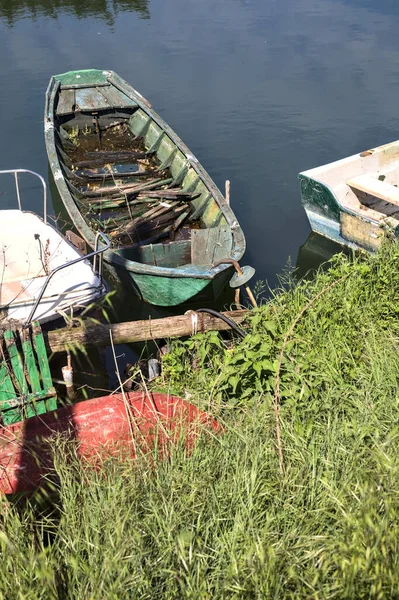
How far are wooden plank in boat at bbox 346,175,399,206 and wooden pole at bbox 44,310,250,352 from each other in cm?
434

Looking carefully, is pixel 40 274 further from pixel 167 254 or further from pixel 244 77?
pixel 244 77

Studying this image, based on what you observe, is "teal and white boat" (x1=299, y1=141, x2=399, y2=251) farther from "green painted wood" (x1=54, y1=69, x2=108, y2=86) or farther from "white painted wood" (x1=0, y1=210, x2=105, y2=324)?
"green painted wood" (x1=54, y1=69, x2=108, y2=86)

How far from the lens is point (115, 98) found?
1246 cm

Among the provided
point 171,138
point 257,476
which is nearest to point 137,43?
point 171,138

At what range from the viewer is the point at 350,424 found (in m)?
3.88

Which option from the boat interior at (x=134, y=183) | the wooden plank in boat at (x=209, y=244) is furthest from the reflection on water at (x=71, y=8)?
the wooden plank in boat at (x=209, y=244)

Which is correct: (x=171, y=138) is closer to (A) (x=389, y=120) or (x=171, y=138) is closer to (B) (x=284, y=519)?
(A) (x=389, y=120)

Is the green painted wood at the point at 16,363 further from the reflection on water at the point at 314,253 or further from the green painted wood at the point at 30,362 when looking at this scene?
the reflection on water at the point at 314,253

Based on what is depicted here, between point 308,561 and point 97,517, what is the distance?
1.11 m

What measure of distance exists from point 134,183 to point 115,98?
3.30 m

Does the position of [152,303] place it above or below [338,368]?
below

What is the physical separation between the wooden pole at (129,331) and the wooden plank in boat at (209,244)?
2.31m

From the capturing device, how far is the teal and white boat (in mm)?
8914

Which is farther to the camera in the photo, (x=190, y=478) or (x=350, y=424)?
(x=350, y=424)
